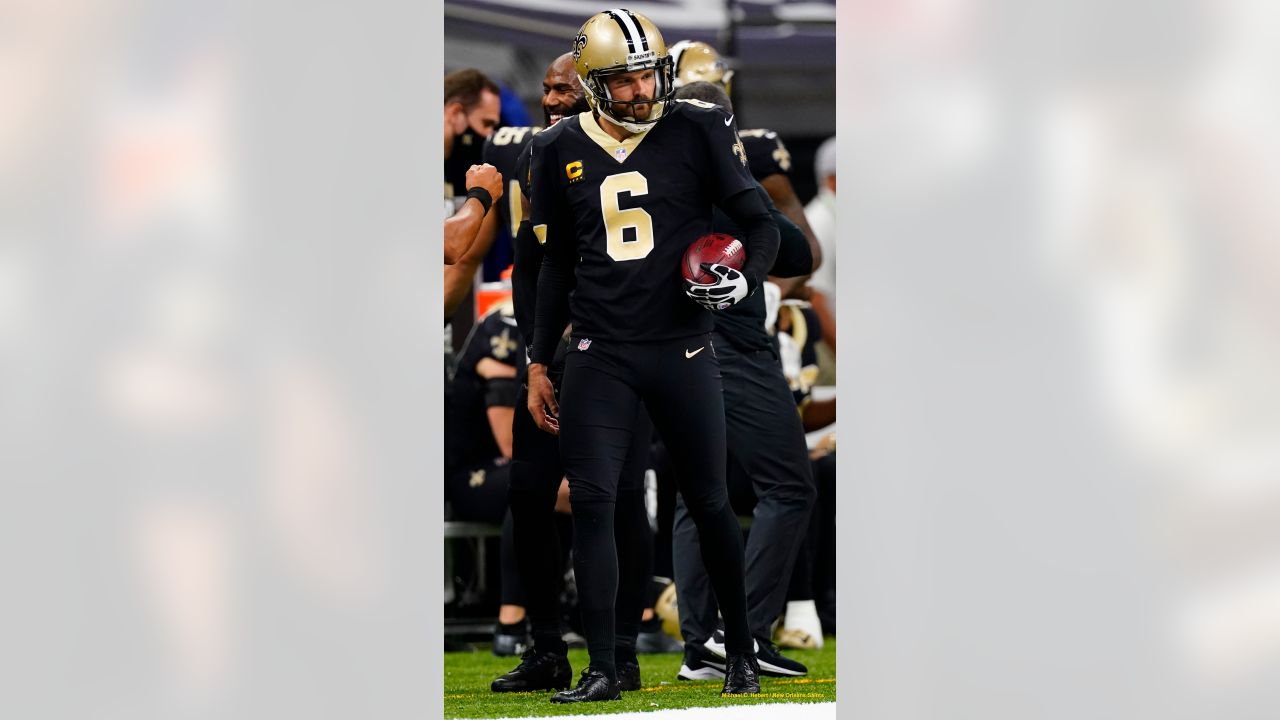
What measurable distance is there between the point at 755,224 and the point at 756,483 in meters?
1.13

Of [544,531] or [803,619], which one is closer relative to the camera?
[544,531]

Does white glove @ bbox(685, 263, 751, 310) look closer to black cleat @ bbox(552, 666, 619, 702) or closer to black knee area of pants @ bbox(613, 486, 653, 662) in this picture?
black knee area of pants @ bbox(613, 486, 653, 662)

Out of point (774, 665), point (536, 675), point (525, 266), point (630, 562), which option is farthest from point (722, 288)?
point (774, 665)

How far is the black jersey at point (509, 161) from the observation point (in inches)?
210

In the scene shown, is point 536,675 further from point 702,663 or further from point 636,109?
point 636,109

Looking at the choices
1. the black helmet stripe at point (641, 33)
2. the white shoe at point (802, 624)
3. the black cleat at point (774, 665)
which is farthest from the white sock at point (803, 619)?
the black helmet stripe at point (641, 33)

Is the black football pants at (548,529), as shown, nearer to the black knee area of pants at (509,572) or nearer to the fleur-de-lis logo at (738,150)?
the fleur-de-lis logo at (738,150)

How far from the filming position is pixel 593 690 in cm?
448

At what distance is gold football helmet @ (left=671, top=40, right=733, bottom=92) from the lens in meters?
6.15

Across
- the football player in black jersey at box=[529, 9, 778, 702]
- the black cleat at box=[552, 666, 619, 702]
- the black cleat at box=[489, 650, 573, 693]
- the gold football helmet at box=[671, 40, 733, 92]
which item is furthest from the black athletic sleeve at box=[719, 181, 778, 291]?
the gold football helmet at box=[671, 40, 733, 92]
